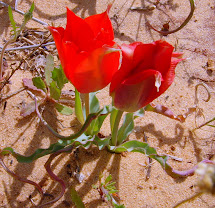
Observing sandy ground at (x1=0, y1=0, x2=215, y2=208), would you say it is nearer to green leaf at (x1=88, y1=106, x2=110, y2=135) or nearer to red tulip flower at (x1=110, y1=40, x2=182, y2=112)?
green leaf at (x1=88, y1=106, x2=110, y2=135)

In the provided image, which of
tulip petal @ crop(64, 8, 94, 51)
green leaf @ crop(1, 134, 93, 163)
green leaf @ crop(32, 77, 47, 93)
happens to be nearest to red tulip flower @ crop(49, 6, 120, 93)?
tulip petal @ crop(64, 8, 94, 51)

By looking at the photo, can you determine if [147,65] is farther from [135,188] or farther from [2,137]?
[2,137]

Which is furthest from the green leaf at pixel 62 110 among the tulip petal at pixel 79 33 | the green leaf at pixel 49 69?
the tulip petal at pixel 79 33

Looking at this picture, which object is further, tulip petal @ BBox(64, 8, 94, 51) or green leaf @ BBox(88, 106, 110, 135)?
green leaf @ BBox(88, 106, 110, 135)

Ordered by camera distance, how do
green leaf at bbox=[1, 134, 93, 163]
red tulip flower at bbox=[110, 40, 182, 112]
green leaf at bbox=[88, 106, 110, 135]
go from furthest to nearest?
green leaf at bbox=[88, 106, 110, 135] < green leaf at bbox=[1, 134, 93, 163] < red tulip flower at bbox=[110, 40, 182, 112]

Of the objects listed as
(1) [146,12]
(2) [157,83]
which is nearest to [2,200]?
(2) [157,83]

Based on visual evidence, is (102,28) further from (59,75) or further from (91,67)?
(59,75)
